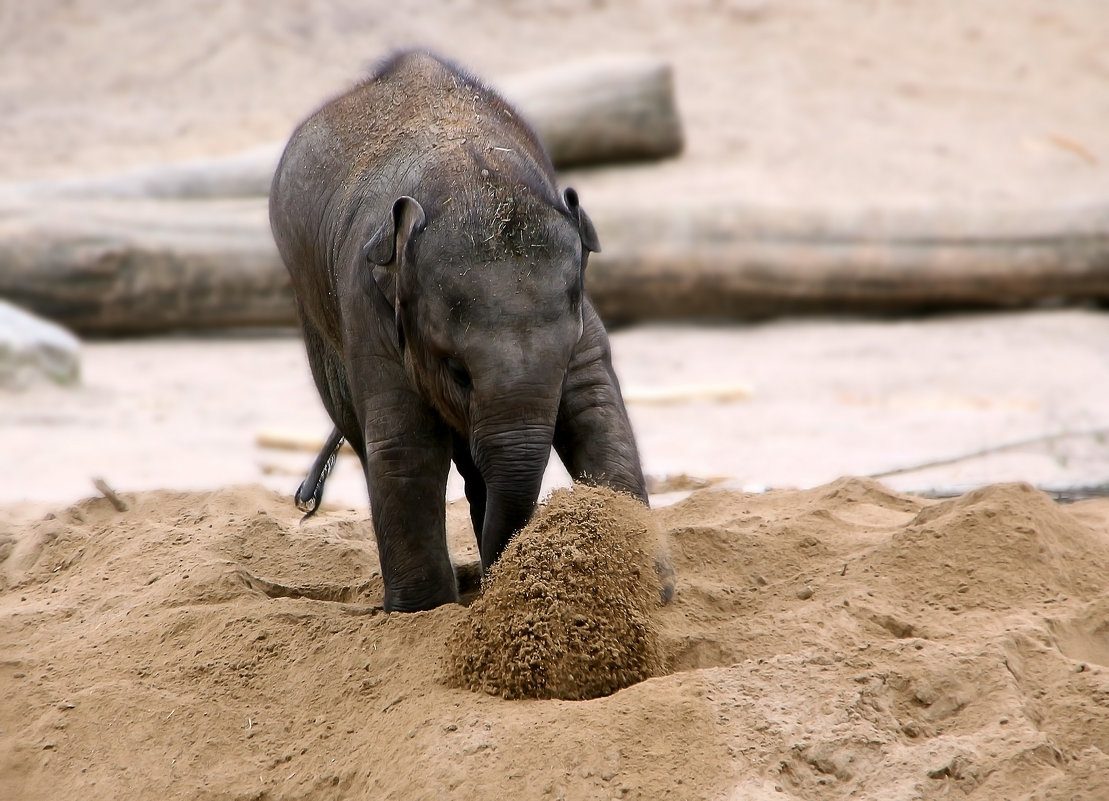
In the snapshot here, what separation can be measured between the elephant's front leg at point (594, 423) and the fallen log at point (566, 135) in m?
8.96

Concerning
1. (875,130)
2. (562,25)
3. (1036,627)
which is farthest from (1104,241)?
(562,25)

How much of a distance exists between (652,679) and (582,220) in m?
1.24

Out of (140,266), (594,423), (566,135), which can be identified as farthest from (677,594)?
(566,135)

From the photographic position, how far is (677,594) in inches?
166

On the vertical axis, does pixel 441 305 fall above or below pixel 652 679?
above

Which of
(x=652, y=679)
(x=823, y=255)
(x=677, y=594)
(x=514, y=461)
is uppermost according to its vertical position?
(x=514, y=461)

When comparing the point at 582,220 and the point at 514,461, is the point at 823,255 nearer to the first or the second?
the point at 582,220

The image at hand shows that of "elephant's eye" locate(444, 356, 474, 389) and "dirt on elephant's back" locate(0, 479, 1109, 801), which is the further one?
"elephant's eye" locate(444, 356, 474, 389)

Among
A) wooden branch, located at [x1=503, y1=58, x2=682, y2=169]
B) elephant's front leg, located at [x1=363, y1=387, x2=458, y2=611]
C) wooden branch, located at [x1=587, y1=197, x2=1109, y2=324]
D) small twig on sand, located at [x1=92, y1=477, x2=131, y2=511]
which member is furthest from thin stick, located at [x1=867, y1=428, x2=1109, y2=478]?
wooden branch, located at [x1=503, y1=58, x2=682, y2=169]

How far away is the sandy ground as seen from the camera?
318 centimetres

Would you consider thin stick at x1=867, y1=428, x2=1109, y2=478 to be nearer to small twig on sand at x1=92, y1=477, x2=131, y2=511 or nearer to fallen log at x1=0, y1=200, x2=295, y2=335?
small twig on sand at x1=92, y1=477, x2=131, y2=511

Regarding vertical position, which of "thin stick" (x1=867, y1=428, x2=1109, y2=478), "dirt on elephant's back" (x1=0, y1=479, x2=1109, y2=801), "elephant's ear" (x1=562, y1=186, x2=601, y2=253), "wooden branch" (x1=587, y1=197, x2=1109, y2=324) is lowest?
"wooden branch" (x1=587, y1=197, x2=1109, y2=324)

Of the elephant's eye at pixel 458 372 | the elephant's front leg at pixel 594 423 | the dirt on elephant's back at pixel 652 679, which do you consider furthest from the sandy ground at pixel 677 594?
the elephant's eye at pixel 458 372

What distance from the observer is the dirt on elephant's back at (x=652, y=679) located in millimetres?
3111
